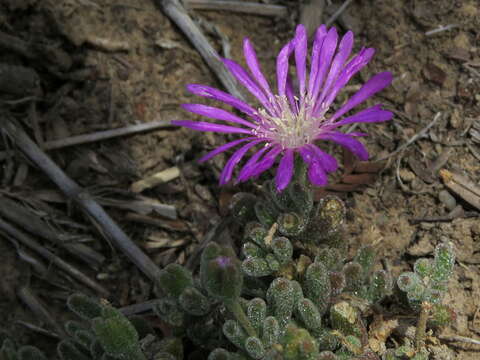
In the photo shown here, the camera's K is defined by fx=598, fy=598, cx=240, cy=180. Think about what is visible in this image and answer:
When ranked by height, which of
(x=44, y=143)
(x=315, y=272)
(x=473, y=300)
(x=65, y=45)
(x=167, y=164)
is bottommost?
(x=473, y=300)

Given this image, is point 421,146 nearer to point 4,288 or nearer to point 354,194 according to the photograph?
point 354,194

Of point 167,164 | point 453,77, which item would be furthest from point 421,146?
point 167,164

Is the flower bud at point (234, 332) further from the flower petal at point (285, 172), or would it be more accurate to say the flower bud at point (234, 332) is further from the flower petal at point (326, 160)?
the flower petal at point (326, 160)

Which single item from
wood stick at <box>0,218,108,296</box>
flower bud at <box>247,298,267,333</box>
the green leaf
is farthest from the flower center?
wood stick at <box>0,218,108,296</box>

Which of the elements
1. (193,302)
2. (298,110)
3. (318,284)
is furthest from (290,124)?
(193,302)

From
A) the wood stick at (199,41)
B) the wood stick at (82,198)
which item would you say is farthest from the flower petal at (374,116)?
the wood stick at (82,198)

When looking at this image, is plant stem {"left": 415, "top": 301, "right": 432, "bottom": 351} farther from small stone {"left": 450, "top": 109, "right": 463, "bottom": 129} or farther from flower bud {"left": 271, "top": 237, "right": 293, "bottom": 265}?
small stone {"left": 450, "top": 109, "right": 463, "bottom": 129}
